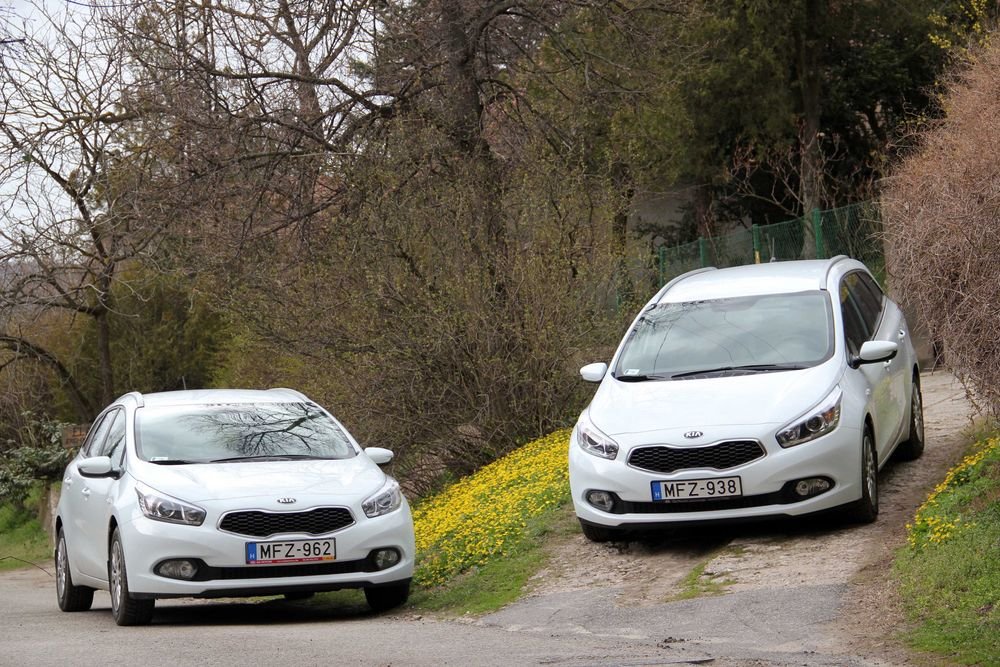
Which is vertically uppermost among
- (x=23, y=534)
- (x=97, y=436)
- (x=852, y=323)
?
(x=852, y=323)

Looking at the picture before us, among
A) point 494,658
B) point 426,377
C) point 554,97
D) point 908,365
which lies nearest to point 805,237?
point 554,97

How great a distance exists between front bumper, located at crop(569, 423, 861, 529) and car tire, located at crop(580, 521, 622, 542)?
0.41 m

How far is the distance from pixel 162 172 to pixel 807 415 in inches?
521

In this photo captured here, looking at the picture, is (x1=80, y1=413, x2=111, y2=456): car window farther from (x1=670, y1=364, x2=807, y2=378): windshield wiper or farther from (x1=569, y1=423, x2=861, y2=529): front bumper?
(x1=670, y1=364, x2=807, y2=378): windshield wiper

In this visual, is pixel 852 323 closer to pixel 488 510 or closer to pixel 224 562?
pixel 488 510

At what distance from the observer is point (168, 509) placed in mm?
9352

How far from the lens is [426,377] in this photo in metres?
16.0

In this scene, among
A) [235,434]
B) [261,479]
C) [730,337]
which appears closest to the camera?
[261,479]

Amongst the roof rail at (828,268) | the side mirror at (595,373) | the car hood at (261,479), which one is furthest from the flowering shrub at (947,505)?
the car hood at (261,479)

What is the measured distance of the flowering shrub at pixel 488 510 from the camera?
10945mm

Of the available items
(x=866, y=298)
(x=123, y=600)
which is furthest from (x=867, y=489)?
(x=123, y=600)

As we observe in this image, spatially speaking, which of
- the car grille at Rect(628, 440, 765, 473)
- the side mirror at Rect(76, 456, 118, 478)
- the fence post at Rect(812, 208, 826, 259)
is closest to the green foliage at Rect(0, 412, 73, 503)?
the fence post at Rect(812, 208, 826, 259)

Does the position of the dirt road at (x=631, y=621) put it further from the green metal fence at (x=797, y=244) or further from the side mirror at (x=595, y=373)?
the green metal fence at (x=797, y=244)

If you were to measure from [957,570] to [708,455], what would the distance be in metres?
2.01
